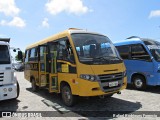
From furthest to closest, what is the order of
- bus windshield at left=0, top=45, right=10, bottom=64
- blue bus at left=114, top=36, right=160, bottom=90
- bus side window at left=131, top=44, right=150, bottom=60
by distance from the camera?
bus side window at left=131, top=44, right=150, bottom=60 → blue bus at left=114, top=36, right=160, bottom=90 → bus windshield at left=0, top=45, right=10, bottom=64

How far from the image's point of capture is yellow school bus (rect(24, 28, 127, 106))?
6.74 meters

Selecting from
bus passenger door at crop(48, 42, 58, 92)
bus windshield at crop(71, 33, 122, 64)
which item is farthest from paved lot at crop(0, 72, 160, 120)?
bus windshield at crop(71, 33, 122, 64)

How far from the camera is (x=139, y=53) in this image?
10.6m

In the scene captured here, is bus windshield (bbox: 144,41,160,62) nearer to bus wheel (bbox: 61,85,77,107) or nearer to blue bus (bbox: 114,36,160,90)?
blue bus (bbox: 114,36,160,90)

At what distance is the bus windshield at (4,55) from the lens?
762 cm

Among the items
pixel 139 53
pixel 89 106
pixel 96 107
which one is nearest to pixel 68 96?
pixel 89 106

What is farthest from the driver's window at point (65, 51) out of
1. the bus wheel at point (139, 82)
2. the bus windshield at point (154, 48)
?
the bus wheel at point (139, 82)

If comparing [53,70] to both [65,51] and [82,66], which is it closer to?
[65,51]

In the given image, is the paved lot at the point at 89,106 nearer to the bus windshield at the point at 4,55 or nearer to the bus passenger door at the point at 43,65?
the bus passenger door at the point at 43,65

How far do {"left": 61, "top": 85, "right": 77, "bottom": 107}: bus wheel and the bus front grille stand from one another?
128 centimetres

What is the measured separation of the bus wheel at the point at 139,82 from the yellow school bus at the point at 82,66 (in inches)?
127

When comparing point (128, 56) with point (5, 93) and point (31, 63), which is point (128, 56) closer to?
point (31, 63)

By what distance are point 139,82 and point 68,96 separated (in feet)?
15.7

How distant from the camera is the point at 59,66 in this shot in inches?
320
